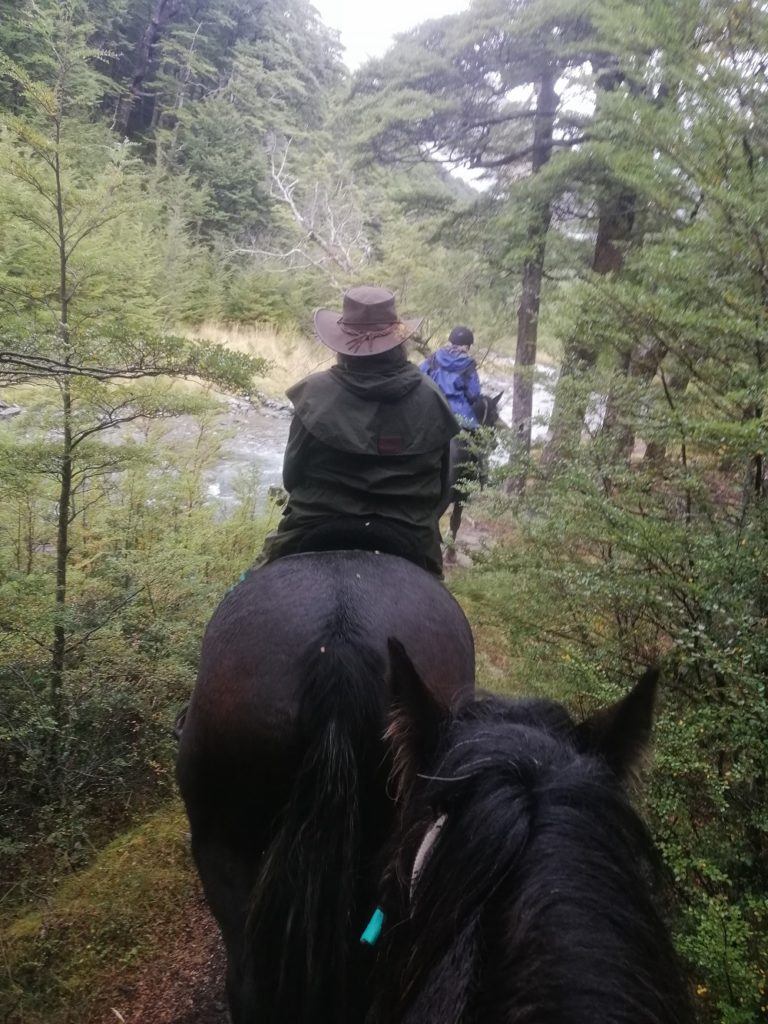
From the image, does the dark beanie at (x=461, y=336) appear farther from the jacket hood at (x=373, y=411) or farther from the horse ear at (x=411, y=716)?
the horse ear at (x=411, y=716)

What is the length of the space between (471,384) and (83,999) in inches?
251

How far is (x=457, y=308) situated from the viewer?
1244 cm

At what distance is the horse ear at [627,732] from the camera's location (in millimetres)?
1300

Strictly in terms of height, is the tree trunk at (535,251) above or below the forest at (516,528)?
above

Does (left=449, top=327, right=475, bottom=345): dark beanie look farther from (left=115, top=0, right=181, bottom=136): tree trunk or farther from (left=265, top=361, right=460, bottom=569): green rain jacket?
(left=115, top=0, right=181, bottom=136): tree trunk

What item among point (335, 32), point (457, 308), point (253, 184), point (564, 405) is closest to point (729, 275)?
point (564, 405)

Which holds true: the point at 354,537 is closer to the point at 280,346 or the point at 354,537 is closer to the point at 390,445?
the point at 390,445

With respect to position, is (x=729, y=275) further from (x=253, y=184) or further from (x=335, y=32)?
(x=335, y=32)

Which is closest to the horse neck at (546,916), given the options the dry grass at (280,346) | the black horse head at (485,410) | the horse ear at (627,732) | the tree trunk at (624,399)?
the horse ear at (627,732)

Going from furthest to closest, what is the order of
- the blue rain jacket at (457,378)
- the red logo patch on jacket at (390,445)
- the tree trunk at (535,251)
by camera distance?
the tree trunk at (535,251) < the blue rain jacket at (457,378) < the red logo patch on jacket at (390,445)

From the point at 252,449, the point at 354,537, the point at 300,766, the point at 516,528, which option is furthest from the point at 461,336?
the point at 300,766

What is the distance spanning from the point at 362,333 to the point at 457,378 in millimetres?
4446

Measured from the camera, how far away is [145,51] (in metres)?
26.0

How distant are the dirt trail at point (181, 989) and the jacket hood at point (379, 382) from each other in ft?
9.53
